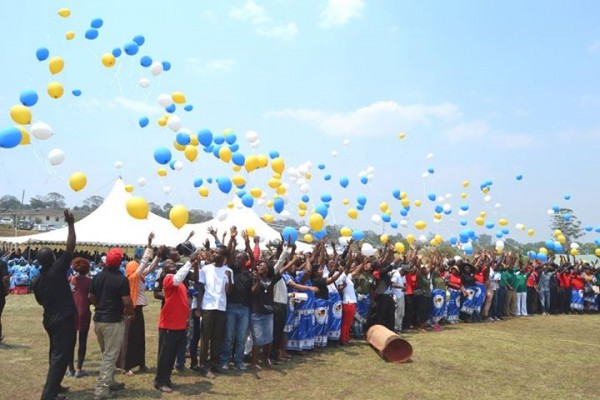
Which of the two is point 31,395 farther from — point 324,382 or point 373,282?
point 373,282

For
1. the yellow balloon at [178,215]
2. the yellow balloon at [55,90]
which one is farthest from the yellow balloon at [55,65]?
the yellow balloon at [178,215]

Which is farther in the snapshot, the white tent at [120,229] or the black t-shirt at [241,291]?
the white tent at [120,229]

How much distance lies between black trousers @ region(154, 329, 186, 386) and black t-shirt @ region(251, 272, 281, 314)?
1.28m

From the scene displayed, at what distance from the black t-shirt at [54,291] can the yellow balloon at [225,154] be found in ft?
22.1

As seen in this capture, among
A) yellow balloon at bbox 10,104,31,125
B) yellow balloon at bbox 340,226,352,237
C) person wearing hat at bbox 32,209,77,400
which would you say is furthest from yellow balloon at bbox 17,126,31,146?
yellow balloon at bbox 340,226,352,237

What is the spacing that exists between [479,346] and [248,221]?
13.1m

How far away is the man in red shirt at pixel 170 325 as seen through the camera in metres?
5.47

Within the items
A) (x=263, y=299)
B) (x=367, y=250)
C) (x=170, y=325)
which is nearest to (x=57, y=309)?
(x=170, y=325)

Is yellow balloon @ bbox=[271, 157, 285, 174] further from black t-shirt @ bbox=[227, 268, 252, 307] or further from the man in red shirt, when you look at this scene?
the man in red shirt

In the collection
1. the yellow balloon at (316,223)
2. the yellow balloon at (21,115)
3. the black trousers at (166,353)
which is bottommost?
the black trousers at (166,353)

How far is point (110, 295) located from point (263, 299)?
215 centimetres

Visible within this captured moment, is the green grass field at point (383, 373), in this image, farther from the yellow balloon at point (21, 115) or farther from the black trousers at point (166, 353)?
the yellow balloon at point (21, 115)

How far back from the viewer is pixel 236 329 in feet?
21.4

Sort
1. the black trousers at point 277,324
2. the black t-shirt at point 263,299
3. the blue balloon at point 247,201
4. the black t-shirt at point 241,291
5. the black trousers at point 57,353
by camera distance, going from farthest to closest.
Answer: the blue balloon at point 247,201 < the black trousers at point 277,324 < the black t-shirt at point 263,299 < the black t-shirt at point 241,291 < the black trousers at point 57,353
